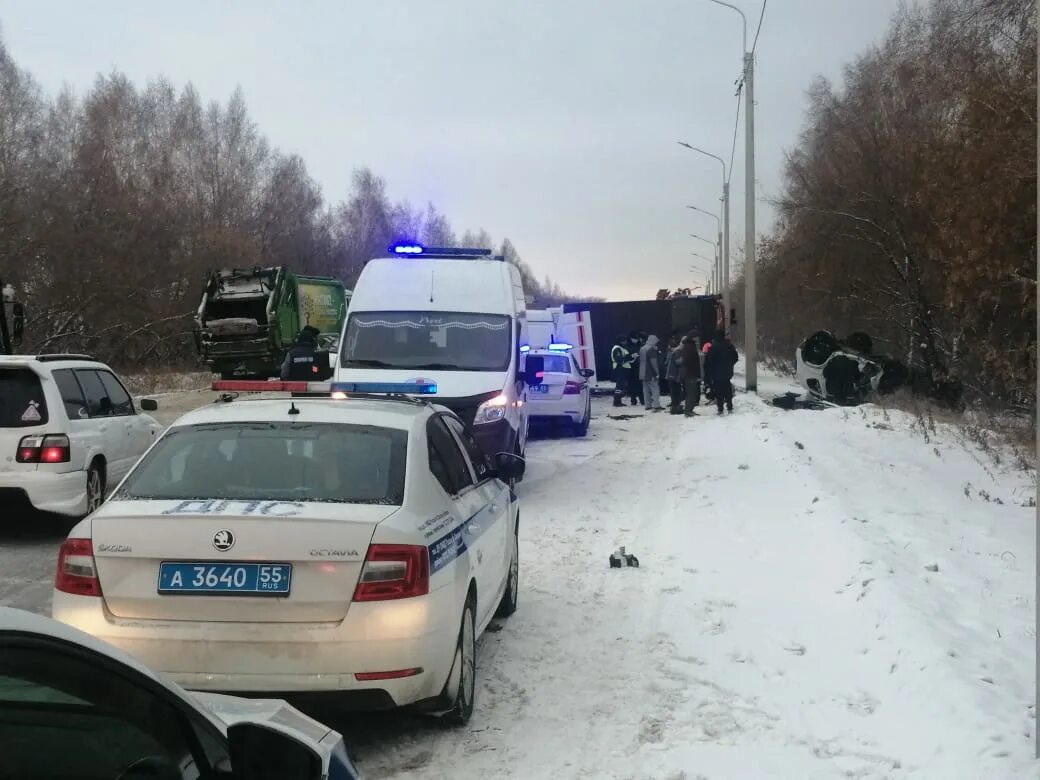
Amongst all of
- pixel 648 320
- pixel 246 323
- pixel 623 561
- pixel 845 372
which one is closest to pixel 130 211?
pixel 246 323

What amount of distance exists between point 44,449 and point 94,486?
0.79 meters

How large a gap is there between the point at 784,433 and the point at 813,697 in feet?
43.5

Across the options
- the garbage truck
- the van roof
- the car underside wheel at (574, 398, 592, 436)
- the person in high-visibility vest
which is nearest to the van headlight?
the van roof

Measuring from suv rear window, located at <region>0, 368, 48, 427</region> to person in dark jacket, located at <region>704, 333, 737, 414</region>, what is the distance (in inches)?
603

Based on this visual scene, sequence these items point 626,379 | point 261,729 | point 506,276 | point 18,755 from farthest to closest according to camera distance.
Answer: point 626,379 < point 506,276 < point 261,729 < point 18,755

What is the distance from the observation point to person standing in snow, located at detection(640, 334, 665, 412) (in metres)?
25.3

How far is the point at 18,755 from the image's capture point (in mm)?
2035

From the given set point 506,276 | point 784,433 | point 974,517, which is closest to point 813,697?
point 974,517

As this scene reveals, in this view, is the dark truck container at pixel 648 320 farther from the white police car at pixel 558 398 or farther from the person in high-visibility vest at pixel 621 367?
the white police car at pixel 558 398

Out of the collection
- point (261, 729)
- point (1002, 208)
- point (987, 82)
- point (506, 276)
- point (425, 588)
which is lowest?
point (425, 588)

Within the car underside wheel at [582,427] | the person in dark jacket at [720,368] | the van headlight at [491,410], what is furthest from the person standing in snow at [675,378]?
the van headlight at [491,410]

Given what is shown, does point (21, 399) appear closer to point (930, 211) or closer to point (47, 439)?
point (47, 439)

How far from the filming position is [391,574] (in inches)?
176

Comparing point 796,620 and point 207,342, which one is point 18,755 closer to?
point 796,620
